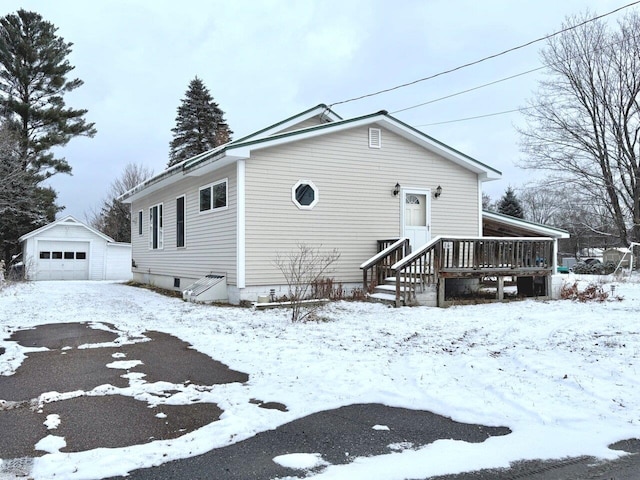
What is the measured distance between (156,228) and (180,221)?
9.35 feet

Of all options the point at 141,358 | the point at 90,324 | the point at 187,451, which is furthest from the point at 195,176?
the point at 187,451

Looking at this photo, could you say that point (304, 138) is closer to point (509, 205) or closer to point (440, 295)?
point (440, 295)

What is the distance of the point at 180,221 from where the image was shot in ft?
48.2

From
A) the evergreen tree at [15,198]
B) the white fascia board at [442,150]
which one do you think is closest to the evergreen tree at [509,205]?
the white fascia board at [442,150]

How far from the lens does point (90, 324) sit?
8.47 meters

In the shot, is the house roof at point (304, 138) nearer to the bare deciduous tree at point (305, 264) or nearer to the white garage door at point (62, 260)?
the bare deciduous tree at point (305, 264)

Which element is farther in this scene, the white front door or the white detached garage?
the white detached garage

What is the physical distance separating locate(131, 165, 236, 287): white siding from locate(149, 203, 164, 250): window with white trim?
0.68 ft

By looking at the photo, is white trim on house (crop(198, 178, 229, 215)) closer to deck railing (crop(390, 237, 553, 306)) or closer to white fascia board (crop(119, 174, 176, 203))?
white fascia board (crop(119, 174, 176, 203))

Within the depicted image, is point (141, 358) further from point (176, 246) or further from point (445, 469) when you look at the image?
point (176, 246)

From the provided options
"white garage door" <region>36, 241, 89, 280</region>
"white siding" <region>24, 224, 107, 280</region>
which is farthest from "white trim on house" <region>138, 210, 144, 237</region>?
"white garage door" <region>36, 241, 89, 280</region>

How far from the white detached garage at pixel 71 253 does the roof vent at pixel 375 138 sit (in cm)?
1920

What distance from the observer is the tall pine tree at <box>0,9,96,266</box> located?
89.3 feet

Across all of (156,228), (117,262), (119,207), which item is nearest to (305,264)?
(156,228)
